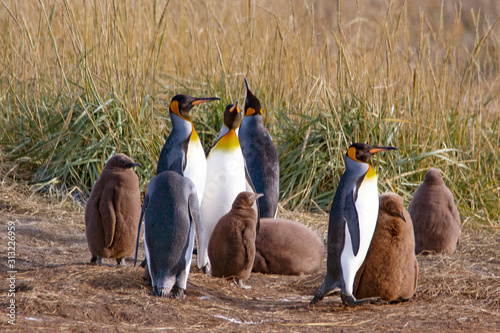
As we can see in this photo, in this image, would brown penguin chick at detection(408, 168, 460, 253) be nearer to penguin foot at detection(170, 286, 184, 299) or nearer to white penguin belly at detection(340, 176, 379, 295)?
white penguin belly at detection(340, 176, 379, 295)

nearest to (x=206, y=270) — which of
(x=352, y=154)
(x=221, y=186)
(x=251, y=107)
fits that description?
(x=221, y=186)

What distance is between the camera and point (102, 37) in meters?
5.89

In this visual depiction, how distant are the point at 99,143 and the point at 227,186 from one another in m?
1.97

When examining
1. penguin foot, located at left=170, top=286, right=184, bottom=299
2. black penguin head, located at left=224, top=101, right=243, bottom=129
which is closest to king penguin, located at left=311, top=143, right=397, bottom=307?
penguin foot, located at left=170, top=286, right=184, bottom=299

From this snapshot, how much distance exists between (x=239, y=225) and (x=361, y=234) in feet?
2.48

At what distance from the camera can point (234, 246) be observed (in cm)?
372

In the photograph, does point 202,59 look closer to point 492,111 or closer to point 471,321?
point 492,111

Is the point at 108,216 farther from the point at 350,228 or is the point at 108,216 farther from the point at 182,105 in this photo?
the point at 350,228

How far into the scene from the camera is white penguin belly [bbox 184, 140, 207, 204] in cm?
410

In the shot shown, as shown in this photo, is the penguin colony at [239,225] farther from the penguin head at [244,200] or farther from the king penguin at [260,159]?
the king penguin at [260,159]

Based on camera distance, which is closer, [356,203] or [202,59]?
[356,203]

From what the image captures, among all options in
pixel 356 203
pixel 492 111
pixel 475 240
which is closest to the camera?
pixel 356 203

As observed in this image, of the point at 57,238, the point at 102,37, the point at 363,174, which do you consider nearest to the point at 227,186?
the point at 363,174

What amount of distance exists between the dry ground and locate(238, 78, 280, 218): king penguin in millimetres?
1073
